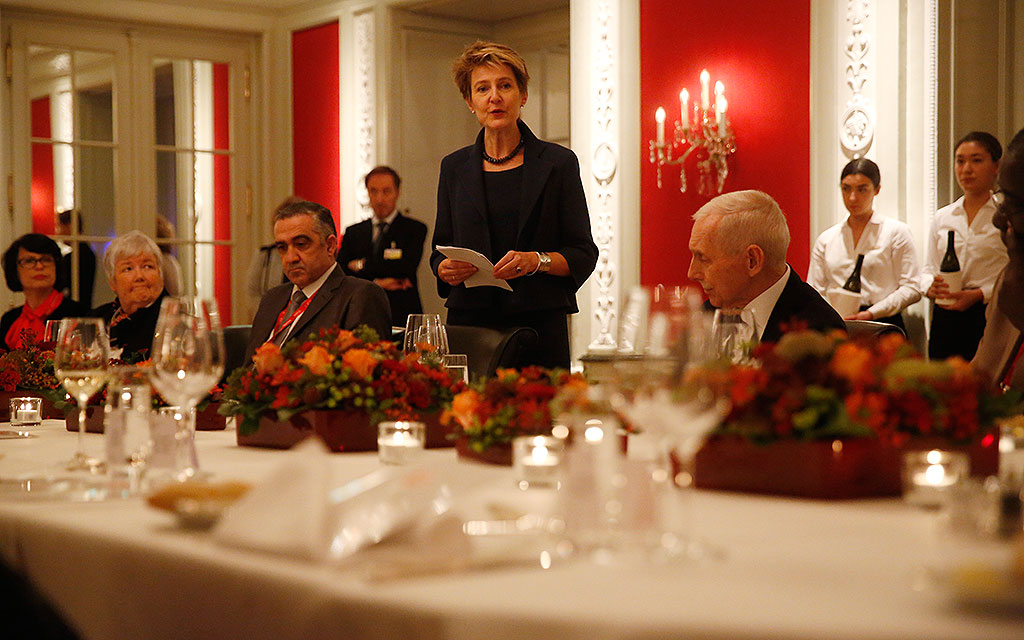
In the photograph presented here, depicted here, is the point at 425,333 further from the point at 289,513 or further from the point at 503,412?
the point at 289,513

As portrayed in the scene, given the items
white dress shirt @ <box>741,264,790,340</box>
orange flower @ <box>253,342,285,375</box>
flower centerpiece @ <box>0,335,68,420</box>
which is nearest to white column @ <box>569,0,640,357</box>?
white dress shirt @ <box>741,264,790,340</box>

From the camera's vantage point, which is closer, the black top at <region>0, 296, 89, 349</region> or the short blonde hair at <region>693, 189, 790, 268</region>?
the short blonde hair at <region>693, 189, 790, 268</region>

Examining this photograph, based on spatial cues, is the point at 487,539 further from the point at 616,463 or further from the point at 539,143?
the point at 539,143

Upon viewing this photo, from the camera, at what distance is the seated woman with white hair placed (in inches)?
147

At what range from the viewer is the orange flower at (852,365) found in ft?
4.08

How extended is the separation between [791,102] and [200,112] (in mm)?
4492

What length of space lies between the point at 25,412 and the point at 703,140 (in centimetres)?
428

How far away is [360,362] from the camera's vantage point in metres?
1.78

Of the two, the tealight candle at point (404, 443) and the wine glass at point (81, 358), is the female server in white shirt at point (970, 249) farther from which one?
the wine glass at point (81, 358)

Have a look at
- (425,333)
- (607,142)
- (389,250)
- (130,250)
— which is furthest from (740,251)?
(389,250)

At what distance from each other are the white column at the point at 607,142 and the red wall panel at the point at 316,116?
2.23 m

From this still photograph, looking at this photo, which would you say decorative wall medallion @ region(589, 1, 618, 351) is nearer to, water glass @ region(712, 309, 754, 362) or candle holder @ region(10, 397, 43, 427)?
candle holder @ region(10, 397, 43, 427)

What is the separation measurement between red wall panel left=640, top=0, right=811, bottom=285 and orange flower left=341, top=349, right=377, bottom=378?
4.25 m

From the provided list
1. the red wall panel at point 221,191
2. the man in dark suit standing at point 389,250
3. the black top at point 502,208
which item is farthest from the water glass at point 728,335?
the red wall panel at point 221,191
